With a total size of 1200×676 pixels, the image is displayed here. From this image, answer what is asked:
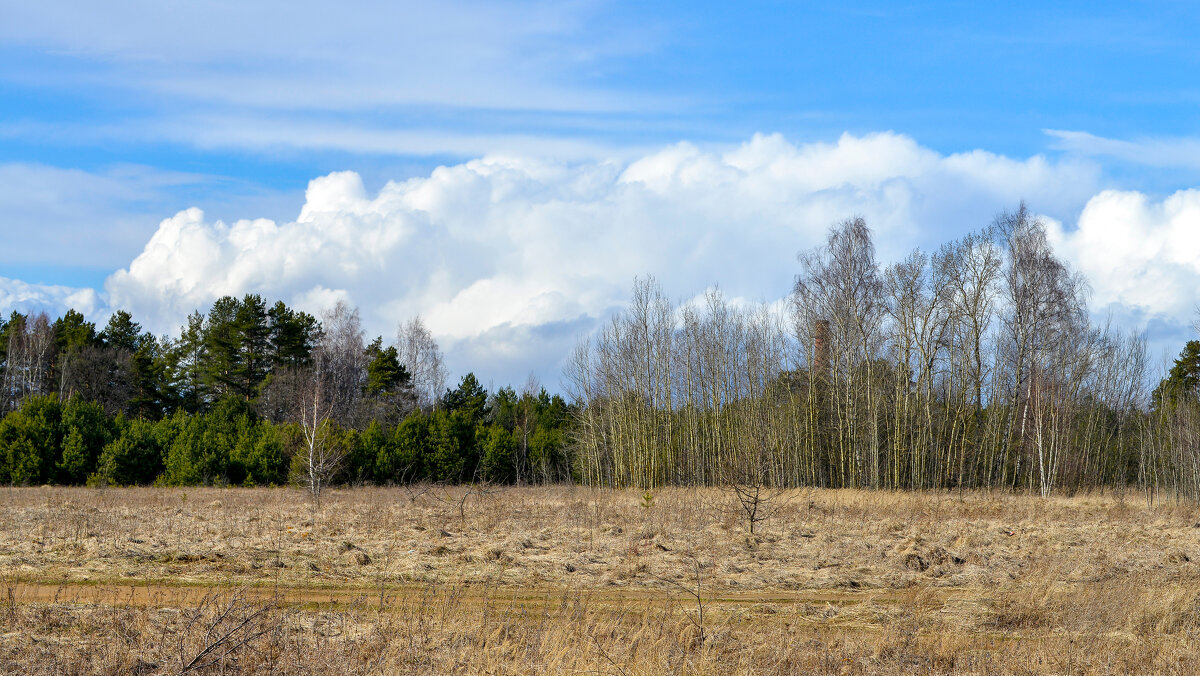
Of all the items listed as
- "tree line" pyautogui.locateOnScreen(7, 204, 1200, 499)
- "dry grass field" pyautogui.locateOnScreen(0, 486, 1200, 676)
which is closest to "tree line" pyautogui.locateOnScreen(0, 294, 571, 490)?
"tree line" pyautogui.locateOnScreen(7, 204, 1200, 499)

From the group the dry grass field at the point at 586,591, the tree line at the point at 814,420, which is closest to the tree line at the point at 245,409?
the tree line at the point at 814,420

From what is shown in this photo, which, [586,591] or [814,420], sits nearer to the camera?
[586,591]

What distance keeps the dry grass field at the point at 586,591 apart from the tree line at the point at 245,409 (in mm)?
14913

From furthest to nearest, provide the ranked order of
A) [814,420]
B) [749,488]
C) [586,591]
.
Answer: [814,420] → [749,488] → [586,591]

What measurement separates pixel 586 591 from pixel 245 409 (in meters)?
33.5

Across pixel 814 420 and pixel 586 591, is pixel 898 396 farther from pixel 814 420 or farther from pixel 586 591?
pixel 586 591

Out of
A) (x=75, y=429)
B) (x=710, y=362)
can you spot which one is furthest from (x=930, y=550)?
(x=75, y=429)

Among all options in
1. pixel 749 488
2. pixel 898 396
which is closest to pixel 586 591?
pixel 749 488

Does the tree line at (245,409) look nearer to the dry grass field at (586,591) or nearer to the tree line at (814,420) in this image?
the tree line at (814,420)

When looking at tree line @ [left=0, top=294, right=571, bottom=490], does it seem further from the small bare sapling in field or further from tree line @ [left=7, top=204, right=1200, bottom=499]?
the small bare sapling in field

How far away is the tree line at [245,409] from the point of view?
36.3 m

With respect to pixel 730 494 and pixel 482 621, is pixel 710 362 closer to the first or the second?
pixel 730 494

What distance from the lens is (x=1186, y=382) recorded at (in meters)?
46.5

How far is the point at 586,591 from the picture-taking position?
11836 mm
